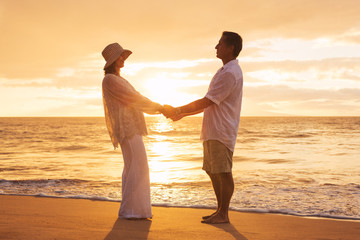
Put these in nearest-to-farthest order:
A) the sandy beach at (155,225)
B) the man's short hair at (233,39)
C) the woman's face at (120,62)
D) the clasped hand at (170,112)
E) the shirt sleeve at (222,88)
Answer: the sandy beach at (155,225) < the shirt sleeve at (222,88) < the man's short hair at (233,39) < the woman's face at (120,62) < the clasped hand at (170,112)

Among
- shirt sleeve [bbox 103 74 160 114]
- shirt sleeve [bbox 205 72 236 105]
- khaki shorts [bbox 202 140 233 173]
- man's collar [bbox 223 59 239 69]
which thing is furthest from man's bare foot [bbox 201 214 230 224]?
man's collar [bbox 223 59 239 69]

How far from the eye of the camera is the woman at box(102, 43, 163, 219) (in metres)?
4.25

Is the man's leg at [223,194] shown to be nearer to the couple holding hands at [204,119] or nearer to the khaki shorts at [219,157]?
the couple holding hands at [204,119]

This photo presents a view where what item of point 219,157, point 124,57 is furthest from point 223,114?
point 124,57

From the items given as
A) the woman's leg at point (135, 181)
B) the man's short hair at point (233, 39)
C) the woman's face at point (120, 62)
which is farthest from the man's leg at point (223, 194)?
the woman's face at point (120, 62)

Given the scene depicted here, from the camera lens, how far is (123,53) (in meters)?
4.32

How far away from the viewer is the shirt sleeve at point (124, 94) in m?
4.20

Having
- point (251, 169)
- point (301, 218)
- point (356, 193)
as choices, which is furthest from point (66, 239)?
point (251, 169)

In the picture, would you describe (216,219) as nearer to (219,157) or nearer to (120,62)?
(219,157)

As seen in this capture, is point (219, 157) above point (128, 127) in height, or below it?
below

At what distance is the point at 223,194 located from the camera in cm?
421

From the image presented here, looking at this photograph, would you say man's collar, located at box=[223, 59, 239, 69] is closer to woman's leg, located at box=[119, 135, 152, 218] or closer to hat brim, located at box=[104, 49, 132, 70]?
hat brim, located at box=[104, 49, 132, 70]

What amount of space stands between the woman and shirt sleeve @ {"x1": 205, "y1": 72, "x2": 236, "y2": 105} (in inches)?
30.4

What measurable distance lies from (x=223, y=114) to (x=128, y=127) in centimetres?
110
